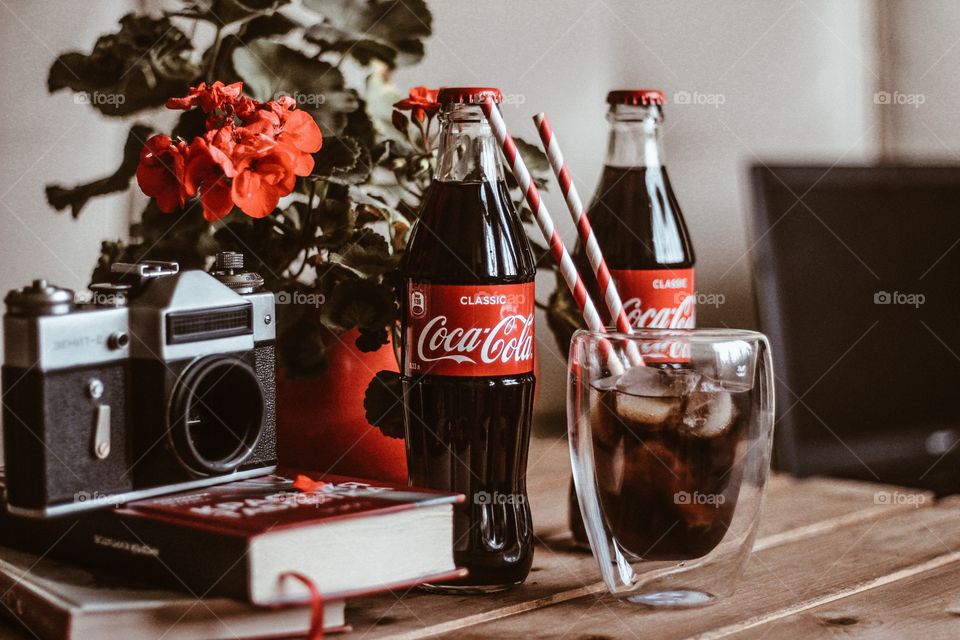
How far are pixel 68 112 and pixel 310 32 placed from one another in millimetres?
322

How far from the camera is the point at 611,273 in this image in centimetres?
86

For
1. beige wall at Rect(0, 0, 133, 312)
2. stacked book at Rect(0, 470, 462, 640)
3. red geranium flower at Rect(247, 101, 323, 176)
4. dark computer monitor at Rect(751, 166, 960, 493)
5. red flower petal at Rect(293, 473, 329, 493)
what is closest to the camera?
stacked book at Rect(0, 470, 462, 640)

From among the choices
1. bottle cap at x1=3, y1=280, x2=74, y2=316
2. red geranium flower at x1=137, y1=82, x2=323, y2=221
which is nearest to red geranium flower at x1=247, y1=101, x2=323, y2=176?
red geranium flower at x1=137, y1=82, x2=323, y2=221

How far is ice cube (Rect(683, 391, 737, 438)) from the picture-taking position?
0.70 m

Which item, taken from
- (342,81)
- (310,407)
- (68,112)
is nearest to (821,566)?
(310,407)

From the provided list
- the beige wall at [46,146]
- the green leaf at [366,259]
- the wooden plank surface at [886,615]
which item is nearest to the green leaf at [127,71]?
the beige wall at [46,146]

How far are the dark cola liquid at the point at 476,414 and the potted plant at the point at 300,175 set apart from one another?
0.25 ft

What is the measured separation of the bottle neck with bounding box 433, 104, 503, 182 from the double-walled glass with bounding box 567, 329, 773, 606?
0.15 m

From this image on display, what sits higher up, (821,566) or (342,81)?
(342,81)

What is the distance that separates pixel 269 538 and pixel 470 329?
22 centimetres

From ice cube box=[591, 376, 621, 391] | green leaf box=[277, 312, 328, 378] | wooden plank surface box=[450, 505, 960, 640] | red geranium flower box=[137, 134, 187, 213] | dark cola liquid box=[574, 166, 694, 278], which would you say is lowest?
wooden plank surface box=[450, 505, 960, 640]

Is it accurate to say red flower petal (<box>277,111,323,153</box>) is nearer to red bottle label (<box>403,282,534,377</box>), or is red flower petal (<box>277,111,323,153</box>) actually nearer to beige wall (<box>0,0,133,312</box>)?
red bottle label (<box>403,282,534,377</box>)

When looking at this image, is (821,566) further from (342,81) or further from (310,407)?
(342,81)

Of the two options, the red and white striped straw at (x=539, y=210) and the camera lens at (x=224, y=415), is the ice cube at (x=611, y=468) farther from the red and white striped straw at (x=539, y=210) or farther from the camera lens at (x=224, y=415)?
the camera lens at (x=224, y=415)
